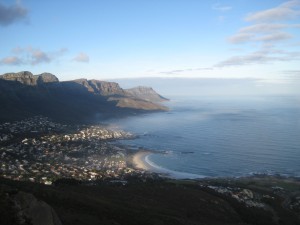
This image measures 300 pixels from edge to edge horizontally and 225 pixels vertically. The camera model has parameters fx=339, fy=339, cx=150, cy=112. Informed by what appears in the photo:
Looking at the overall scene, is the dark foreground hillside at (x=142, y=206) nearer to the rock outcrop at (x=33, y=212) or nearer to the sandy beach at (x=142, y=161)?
the rock outcrop at (x=33, y=212)

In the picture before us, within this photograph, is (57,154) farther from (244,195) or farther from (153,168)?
(244,195)

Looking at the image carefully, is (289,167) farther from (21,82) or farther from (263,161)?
(21,82)

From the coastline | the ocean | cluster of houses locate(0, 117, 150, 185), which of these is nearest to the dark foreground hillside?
cluster of houses locate(0, 117, 150, 185)

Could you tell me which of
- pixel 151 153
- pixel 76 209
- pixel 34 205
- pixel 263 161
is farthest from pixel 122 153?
pixel 34 205

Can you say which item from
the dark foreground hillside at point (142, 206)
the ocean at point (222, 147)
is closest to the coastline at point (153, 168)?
the ocean at point (222, 147)

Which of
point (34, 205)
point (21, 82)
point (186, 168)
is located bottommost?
point (186, 168)

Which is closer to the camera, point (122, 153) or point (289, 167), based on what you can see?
point (289, 167)

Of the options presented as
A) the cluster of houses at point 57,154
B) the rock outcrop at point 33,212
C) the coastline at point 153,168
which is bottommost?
the coastline at point 153,168
